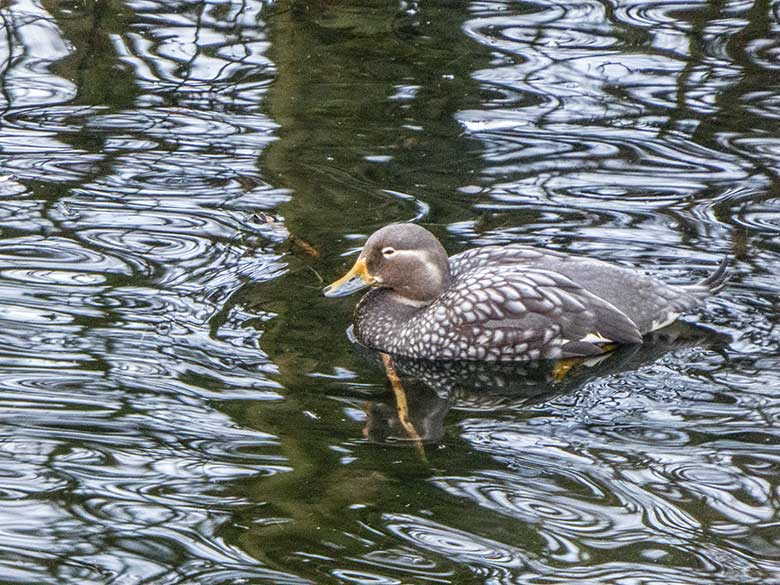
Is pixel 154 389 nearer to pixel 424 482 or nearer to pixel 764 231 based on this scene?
pixel 424 482

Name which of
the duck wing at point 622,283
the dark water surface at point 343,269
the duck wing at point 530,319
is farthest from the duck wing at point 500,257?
the dark water surface at point 343,269

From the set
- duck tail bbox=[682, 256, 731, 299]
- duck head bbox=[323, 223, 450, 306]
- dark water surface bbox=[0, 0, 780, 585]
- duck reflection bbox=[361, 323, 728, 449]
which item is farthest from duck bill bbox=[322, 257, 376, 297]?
duck tail bbox=[682, 256, 731, 299]

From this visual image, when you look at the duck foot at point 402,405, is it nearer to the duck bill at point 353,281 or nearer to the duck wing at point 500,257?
the duck bill at point 353,281

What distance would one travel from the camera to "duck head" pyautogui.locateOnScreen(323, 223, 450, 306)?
755 cm

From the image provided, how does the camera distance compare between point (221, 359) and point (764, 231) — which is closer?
point (221, 359)

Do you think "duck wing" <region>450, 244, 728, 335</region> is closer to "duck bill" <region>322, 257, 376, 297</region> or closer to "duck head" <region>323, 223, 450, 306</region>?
"duck head" <region>323, 223, 450, 306</region>

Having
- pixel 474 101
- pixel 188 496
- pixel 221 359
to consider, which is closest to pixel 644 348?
pixel 221 359

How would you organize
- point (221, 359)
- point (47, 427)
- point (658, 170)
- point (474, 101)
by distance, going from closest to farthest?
point (47, 427) → point (221, 359) → point (658, 170) → point (474, 101)

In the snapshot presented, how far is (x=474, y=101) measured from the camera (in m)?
10.6

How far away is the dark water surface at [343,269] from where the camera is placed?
552 cm

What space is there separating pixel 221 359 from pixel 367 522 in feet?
5.44

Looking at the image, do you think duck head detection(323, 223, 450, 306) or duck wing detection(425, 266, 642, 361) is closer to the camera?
duck wing detection(425, 266, 642, 361)

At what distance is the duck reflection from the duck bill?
36 cm

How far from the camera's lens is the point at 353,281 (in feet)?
25.2
